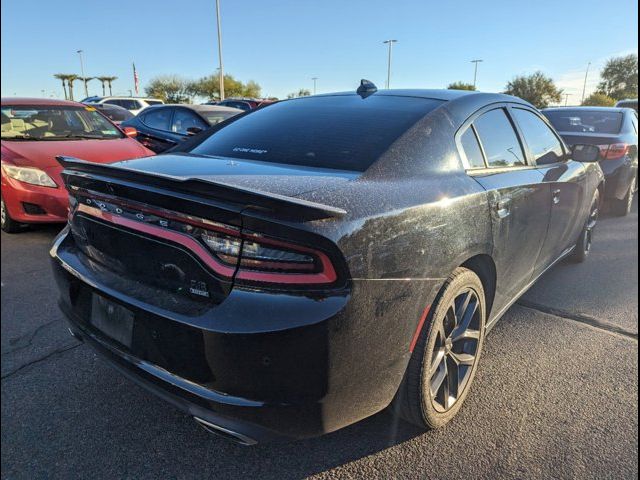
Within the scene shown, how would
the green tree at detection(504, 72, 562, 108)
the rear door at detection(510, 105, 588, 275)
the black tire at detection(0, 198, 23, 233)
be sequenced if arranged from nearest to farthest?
the rear door at detection(510, 105, 588, 275), the black tire at detection(0, 198, 23, 233), the green tree at detection(504, 72, 562, 108)

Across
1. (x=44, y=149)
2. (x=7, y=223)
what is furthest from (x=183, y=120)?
(x=7, y=223)

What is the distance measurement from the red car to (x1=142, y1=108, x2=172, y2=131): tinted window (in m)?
1.23

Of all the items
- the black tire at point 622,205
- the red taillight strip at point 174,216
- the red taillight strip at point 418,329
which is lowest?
the black tire at point 622,205

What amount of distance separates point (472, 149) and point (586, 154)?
6.34 feet

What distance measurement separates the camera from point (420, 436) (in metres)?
2.05

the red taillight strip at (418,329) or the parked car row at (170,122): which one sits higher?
the parked car row at (170,122)

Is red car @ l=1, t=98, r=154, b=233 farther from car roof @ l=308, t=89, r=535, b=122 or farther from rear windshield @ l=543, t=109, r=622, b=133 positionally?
rear windshield @ l=543, t=109, r=622, b=133

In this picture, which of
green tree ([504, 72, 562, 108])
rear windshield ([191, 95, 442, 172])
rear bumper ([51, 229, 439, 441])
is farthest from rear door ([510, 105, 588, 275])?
green tree ([504, 72, 562, 108])

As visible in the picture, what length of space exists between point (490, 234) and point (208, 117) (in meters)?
6.45

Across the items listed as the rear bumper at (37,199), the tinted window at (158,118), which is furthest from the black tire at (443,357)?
the tinted window at (158,118)

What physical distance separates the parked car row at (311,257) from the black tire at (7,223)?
→ 10.5 ft

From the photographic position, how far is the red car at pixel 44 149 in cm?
442

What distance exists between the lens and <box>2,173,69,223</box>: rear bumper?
14.4ft

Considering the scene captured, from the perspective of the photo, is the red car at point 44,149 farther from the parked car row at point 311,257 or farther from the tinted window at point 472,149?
the tinted window at point 472,149
